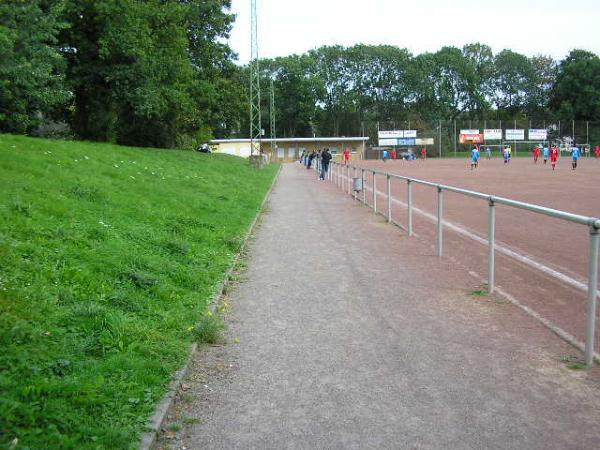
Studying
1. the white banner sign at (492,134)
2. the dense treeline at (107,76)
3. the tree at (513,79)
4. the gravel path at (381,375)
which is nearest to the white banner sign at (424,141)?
the white banner sign at (492,134)

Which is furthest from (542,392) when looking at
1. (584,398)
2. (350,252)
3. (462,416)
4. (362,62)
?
(362,62)

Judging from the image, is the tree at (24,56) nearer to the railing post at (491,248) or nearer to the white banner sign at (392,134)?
the railing post at (491,248)

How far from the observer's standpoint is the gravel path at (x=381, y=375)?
141 inches

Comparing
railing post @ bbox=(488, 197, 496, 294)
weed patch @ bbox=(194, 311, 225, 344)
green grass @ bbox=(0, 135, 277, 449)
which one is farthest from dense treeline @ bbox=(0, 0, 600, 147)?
railing post @ bbox=(488, 197, 496, 294)

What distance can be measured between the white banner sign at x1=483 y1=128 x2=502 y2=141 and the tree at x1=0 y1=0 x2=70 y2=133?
245ft

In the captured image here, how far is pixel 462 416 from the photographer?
3803 millimetres

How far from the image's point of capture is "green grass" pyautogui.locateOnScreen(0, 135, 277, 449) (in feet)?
11.4

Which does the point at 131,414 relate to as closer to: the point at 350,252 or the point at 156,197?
the point at 350,252

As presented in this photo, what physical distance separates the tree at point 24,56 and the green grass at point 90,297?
2003mm

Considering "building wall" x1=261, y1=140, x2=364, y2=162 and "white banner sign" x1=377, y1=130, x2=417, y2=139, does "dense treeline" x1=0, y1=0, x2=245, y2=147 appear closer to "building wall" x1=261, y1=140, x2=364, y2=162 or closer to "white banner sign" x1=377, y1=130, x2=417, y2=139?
"white banner sign" x1=377, y1=130, x2=417, y2=139

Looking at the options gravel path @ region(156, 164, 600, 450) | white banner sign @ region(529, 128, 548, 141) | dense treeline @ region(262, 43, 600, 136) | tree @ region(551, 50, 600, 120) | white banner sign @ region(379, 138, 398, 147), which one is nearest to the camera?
gravel path @ region(156, 164, 600, 450)

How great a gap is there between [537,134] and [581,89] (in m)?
16.3

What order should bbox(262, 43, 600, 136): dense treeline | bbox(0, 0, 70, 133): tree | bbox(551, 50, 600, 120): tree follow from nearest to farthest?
1. bbox(0, 0, 70, 133): tree
2. bbox(551, 50, 600, 120): tree
3. bbox(262, 43, 600, 136): dense treeline

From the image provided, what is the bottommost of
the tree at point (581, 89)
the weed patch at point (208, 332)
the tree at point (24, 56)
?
the weed patch at point (208, 332)
